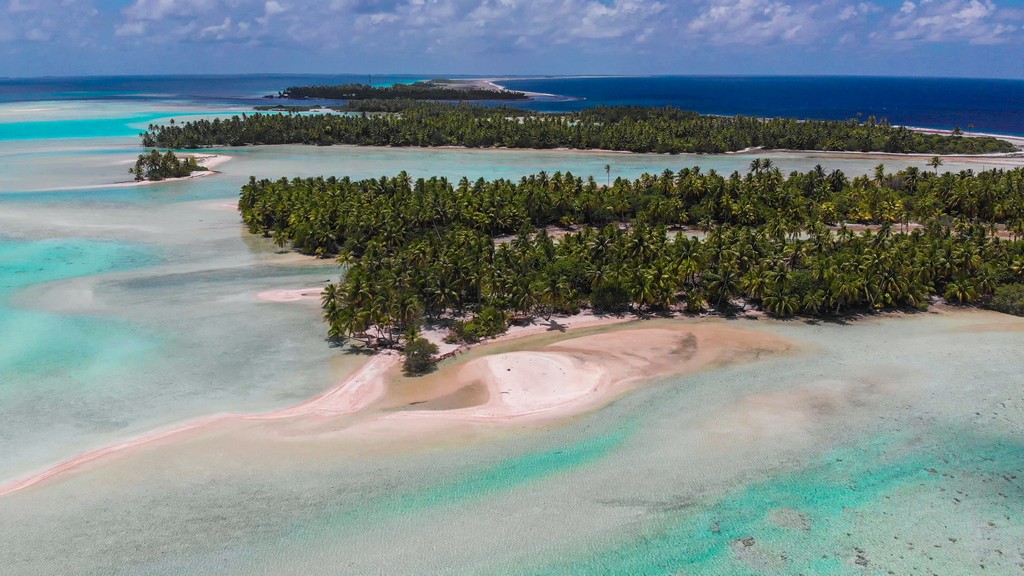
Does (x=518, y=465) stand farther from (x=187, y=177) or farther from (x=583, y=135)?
(x=583, y=135)

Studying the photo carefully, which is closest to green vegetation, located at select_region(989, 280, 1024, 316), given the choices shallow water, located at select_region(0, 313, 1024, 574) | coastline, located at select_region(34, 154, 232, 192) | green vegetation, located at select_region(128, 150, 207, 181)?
shallow water, located at select_region(0, 313, 1024, 574)

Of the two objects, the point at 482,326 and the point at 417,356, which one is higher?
the point at 482,326

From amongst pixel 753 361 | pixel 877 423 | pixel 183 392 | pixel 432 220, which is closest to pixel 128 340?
pixel 183 392

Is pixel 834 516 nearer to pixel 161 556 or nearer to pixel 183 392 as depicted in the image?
pixel 161 556

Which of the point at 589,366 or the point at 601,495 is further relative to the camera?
the point at 589,366

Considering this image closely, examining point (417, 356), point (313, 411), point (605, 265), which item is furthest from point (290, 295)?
point (605, 265)
